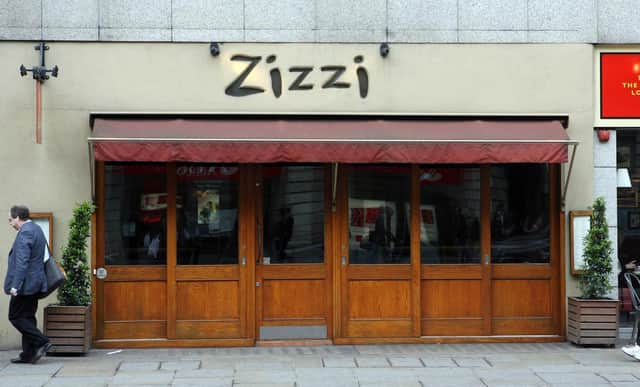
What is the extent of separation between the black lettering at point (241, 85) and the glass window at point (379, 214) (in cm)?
171

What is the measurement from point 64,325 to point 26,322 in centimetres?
56

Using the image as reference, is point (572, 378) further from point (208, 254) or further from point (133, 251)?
point (133, 251)

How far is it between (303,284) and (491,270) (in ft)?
8.46

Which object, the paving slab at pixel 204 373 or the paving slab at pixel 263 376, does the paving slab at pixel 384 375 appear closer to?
the paving slab at pixel 263 376

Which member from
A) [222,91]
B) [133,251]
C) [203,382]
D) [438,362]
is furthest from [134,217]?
[438,362]

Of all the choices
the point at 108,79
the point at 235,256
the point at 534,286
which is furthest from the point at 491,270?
the point at 108,79

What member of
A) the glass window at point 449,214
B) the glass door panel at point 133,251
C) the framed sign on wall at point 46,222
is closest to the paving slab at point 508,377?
the glass window at point 449,214

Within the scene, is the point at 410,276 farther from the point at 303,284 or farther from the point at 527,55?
the point at 527,55

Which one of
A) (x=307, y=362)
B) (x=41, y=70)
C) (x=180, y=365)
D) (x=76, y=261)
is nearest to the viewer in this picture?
(x=180, y=365)

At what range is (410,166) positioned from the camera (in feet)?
38.0

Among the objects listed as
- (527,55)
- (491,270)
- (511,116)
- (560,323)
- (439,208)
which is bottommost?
(560,323)

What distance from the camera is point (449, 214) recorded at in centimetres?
1166

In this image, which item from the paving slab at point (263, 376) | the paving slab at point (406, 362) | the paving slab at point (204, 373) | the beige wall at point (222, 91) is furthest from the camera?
the beige wall at point (222, 91)

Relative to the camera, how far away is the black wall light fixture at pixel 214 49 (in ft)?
36.9
